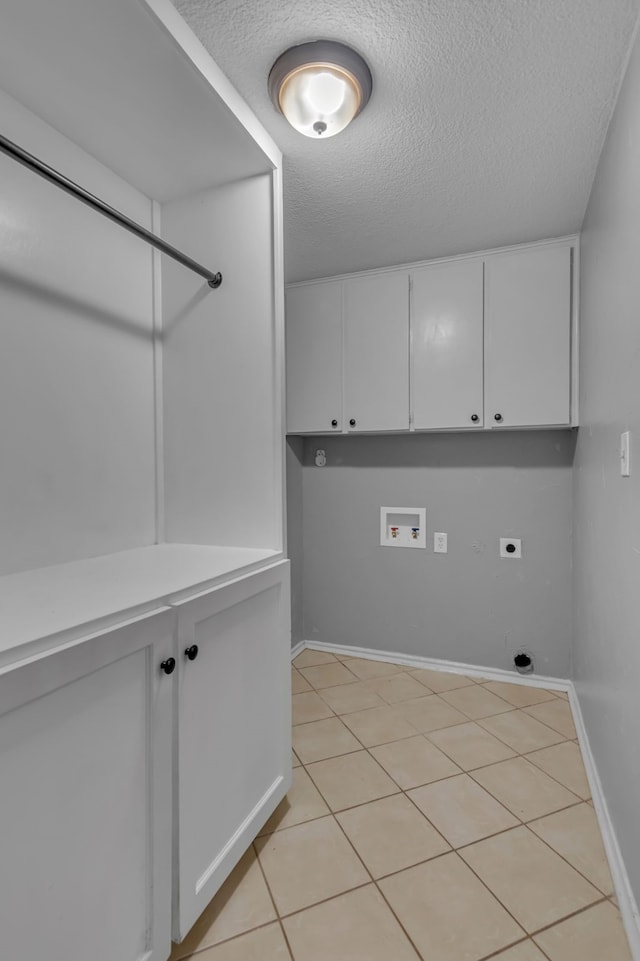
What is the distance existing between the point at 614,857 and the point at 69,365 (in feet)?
7.03

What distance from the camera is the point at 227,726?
4.20 ft

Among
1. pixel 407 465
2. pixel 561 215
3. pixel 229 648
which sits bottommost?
pixel 229 648

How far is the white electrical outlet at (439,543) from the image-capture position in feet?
9.04

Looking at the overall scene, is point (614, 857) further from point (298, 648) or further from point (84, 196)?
point (84, 196)

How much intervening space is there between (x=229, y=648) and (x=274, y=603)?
10.2 inches

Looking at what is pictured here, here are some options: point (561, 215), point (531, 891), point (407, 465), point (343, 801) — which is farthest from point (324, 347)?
point (531, 891)

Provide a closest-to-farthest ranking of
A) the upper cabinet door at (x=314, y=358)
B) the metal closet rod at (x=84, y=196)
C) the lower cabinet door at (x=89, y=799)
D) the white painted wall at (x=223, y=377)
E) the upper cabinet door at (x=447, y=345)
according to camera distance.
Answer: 1. the lower cabinet door at (x=89, y=799)
2. the metal closet rod at (x=84, y=196)
3. the white painted wall at (x=223, y=377)
4. the upper cabinet door at (x=447, y=345)
5. the upper cabinet door at (x=314, y=358)

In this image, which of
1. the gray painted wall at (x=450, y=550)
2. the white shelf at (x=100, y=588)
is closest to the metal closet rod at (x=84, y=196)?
the white shelf at (x=100, y=588)


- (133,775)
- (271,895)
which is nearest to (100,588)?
(133,775)

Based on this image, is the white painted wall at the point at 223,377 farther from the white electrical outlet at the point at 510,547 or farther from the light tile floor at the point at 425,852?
the white electrical outlet at the point at 510,547

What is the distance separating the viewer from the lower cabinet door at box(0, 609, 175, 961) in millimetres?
751

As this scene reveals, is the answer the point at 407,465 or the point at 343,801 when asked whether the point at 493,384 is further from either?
the point at 343,801

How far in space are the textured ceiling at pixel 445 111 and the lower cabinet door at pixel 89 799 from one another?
147 centimetres

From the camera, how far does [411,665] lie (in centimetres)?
282
